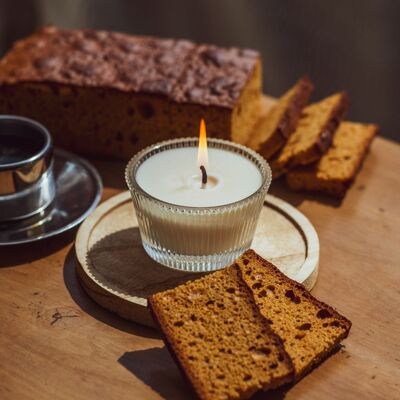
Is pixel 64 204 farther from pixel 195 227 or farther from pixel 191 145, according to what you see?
pixel 195 227

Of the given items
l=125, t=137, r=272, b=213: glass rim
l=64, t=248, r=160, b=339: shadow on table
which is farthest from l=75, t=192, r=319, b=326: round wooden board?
l=125, t=137, r=272, b=213: glass rim

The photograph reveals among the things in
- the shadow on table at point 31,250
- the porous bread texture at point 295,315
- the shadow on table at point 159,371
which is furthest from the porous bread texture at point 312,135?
the shadow on table at point 159,371

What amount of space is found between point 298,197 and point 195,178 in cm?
60

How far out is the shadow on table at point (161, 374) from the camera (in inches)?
58.4

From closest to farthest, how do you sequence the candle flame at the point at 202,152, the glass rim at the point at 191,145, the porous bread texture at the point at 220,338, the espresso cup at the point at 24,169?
the porous bread texture at the point at 220,338 < the glass rim at the point at 191,145 < the candle flame at the point at 202,152 < the espresso cup at the point at 24,169

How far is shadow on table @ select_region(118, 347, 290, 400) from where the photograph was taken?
148cm

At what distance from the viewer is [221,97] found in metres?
2.27


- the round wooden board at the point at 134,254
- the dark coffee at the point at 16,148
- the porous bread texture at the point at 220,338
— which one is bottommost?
the round wooden board at the point at 134,254

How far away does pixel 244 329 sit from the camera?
4.93ft

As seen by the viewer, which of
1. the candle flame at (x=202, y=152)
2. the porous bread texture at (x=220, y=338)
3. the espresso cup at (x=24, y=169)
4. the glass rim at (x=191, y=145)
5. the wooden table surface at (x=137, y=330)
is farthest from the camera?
the espresso cup at (x=24, y=169)

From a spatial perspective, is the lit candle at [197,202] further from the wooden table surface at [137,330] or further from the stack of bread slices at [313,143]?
the stack of bread slices at [313,143]

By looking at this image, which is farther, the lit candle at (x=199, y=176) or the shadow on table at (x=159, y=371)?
the lit candle at (x=199, y=176)

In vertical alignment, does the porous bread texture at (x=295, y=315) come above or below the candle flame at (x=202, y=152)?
below

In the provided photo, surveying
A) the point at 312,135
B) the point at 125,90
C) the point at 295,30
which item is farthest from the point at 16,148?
the point at 295,30
